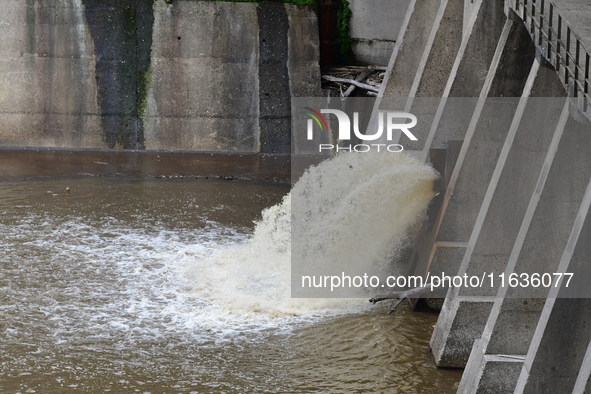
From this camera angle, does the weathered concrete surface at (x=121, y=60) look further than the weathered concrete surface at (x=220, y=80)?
No

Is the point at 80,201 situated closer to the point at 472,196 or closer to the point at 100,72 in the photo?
the point at 100,72

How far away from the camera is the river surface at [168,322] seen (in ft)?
26.1

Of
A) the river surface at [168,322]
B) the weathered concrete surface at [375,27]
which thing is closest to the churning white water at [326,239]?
the river surface at [168,322]

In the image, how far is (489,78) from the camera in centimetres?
930

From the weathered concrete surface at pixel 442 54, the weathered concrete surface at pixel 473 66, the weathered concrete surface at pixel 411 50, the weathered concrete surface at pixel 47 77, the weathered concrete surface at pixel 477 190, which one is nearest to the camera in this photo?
the weathered concrete surface at pixel 477 190

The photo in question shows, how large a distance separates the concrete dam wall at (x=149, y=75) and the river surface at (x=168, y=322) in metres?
3.90

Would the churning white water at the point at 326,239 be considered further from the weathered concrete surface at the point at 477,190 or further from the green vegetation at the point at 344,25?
the green vegetation at the point at 344,25

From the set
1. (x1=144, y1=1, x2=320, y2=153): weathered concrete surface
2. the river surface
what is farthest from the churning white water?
(x1=144, y1=1, x2=320, y2=153): weathered concrete surface

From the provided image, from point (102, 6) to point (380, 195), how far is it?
33.4 feet

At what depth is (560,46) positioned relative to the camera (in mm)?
6875

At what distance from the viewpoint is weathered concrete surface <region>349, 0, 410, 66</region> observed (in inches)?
736

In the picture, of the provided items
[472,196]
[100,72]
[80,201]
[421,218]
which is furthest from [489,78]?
[100,72]

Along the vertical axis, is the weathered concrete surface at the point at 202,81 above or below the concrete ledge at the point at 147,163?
above

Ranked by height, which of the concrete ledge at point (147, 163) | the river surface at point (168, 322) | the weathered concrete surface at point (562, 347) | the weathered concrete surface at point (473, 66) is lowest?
the river surface at point (168, 322)
